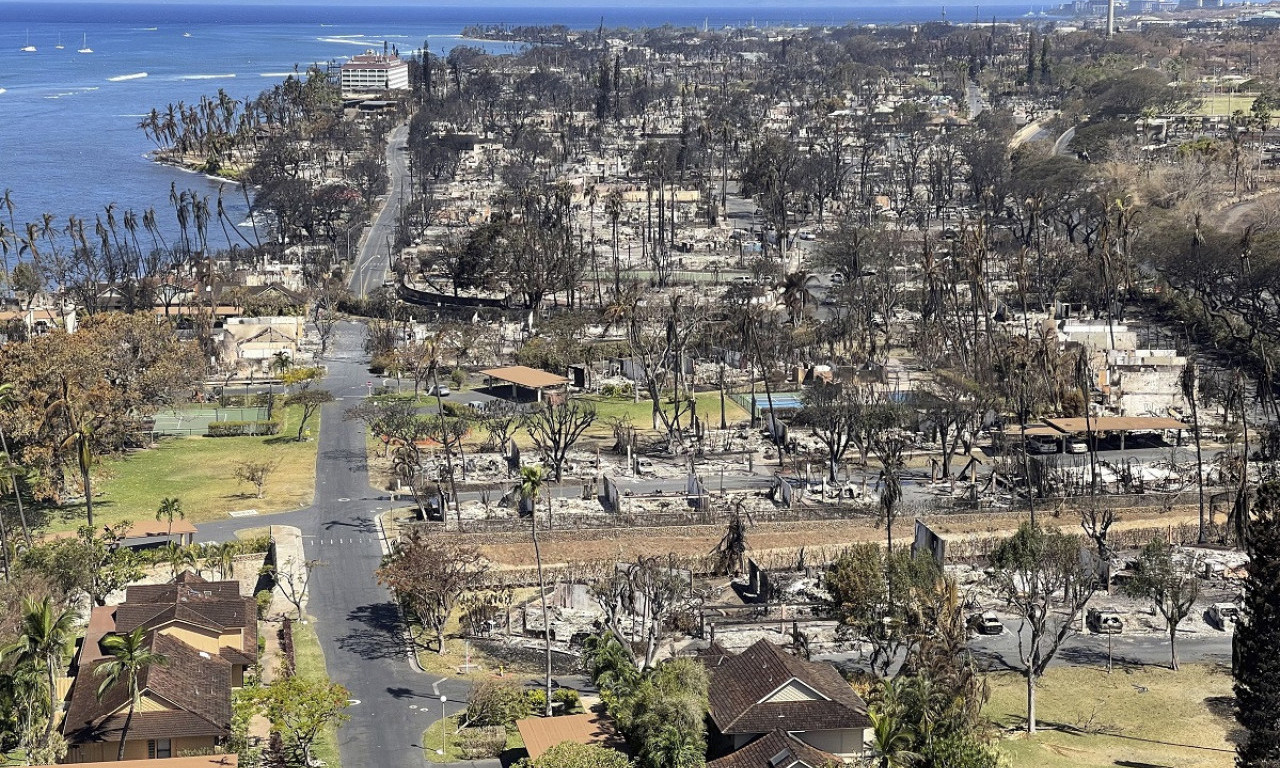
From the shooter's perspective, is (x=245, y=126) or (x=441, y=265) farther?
(x=245, y=126)

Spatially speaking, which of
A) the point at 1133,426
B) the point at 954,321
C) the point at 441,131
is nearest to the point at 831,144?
the point at 441,131

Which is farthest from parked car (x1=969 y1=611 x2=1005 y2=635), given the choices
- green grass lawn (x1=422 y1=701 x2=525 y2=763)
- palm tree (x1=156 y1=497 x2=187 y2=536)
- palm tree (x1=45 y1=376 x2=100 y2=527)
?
palm tree (x1=45 y1=376 x2=100 y2=527)

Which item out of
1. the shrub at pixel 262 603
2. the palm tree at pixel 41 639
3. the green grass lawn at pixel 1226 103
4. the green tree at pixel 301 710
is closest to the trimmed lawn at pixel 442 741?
the green tree at pixel 301 710

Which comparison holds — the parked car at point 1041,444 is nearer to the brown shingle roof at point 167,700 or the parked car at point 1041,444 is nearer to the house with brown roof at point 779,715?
the house with brown roof at point 779,715

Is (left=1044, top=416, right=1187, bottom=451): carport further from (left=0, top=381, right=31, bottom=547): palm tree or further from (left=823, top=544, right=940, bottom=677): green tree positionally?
(left=0, top=381, right=31, bottom=547): palm tree

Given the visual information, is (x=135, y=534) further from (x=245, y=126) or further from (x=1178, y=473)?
(x=245, y=126)
